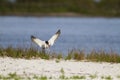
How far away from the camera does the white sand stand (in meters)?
19.4

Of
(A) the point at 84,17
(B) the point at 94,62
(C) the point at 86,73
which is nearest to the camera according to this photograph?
(C) the point at 86,73

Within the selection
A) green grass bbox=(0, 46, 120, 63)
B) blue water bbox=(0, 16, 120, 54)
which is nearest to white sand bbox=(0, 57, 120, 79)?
green grass bbox=(0, 46, 120, 63)

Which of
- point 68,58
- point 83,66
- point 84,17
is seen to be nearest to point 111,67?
point 83,66

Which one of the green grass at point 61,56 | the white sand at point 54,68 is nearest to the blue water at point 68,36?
the green grass at point 61,56

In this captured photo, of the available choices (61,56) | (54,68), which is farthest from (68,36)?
(54,68)

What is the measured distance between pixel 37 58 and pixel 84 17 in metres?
67.9

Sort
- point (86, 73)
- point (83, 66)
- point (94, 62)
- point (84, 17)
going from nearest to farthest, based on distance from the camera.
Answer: point (86, 73)
point (83, 66)
point (94, 62)
point (84, 17)

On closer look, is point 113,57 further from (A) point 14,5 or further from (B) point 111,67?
(A) point 14,5

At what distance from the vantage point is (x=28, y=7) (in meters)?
95.2

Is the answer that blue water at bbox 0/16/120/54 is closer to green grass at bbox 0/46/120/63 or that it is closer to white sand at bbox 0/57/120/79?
green grass at bbox 0/46/120/63

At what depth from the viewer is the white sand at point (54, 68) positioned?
19375 mm

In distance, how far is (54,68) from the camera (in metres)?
20.3

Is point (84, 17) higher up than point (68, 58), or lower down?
higher up

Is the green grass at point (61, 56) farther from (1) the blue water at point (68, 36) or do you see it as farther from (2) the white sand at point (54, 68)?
(1) the blue water at point (68, 36)
